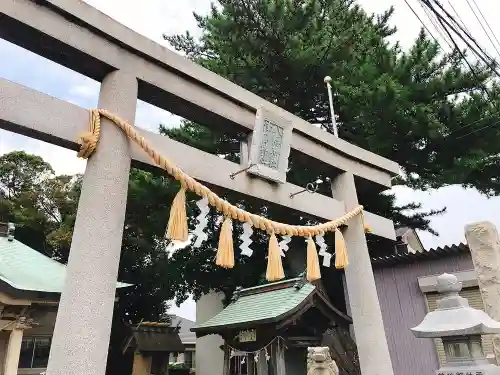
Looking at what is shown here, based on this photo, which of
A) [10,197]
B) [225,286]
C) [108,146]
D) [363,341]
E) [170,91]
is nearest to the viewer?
[108,146]

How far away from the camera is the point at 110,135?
2.60 metres

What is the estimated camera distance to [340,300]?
33.3 feet

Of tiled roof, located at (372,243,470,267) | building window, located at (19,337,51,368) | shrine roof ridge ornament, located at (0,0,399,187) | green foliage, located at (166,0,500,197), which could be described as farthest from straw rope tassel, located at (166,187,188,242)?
building window, located at (19,337,51,368)

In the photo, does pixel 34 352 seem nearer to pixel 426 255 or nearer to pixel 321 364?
pixel 321 364

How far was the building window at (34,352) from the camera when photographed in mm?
7410

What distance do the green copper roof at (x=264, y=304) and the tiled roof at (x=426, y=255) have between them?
1483 mm

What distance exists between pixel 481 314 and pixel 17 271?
7.31 metres

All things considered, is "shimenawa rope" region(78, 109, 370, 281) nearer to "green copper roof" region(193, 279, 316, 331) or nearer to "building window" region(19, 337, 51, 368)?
"green copper roof" region(193, 279, 316, 331)

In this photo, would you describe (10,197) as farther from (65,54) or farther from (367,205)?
(65,54)

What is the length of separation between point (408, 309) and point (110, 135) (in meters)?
6.23

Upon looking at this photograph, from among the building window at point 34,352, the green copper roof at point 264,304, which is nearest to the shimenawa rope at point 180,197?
the green copper roof at point 264,304

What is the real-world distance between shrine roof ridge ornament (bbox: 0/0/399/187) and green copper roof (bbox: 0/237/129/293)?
4397 mm

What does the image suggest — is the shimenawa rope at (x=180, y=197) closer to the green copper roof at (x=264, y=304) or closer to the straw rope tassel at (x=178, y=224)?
the straw rope tassel at (x=178, y=224)

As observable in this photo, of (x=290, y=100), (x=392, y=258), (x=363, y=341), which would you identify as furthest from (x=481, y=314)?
(x=290, y=100)
